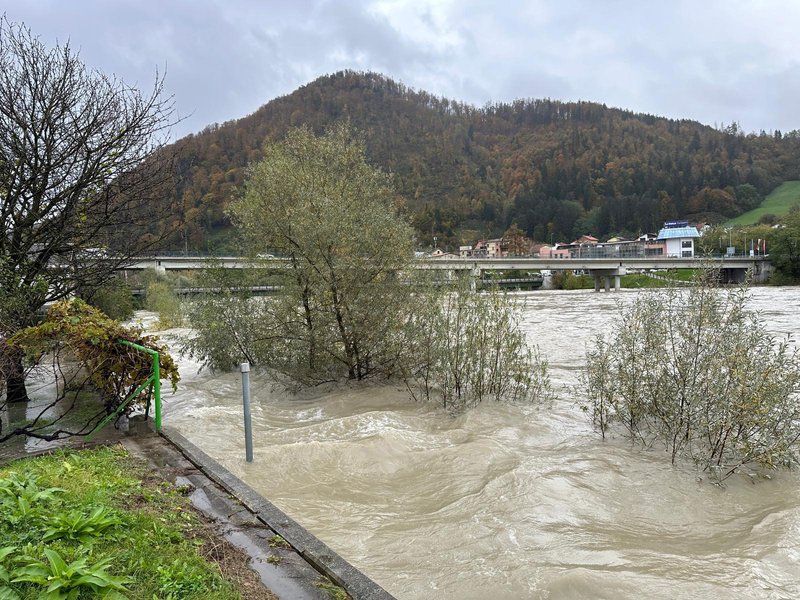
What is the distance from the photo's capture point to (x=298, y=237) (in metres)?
11.8

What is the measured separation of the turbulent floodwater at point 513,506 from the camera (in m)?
4.65

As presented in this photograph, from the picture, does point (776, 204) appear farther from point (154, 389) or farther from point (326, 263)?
point (154, 389)

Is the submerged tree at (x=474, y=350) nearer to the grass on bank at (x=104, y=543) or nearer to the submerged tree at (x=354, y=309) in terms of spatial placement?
the submerged tree at (x=354, y=309)

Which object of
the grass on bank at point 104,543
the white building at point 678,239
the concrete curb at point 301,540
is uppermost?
the white building at point 678,239

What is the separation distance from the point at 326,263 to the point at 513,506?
22.8ft

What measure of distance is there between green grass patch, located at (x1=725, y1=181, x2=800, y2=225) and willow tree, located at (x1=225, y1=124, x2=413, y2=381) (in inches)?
4914

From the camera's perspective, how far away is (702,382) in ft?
23.1

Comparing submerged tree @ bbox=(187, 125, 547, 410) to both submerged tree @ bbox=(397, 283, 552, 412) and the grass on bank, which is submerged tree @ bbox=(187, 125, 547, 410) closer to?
submerged tree @ bbox=(397, 283, 552, 412)

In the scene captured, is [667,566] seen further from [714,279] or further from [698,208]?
[698,208]

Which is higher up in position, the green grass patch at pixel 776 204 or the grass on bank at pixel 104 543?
the green grass patch at pixel 776 204

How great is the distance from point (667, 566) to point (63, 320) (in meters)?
8.12

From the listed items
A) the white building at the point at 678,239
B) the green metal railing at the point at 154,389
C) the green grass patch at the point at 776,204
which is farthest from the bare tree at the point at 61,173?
the green grass patch at the point at 776,204

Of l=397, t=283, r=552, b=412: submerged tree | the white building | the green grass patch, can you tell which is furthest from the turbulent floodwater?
the green grass patch

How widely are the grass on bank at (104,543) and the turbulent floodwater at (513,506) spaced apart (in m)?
1.57
